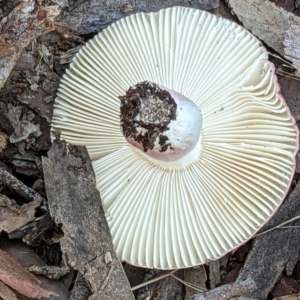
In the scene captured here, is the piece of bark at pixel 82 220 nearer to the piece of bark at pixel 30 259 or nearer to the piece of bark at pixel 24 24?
the piece of bark at pixel 30 259

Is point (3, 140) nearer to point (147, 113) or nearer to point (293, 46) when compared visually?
point (147, 113)

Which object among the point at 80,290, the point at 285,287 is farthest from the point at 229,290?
the point at 80,290

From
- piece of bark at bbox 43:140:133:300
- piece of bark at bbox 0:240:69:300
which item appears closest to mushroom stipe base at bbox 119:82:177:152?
piece of bark at bbox 43:140:133:300

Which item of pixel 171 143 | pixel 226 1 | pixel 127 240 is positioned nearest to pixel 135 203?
pixel 127 240

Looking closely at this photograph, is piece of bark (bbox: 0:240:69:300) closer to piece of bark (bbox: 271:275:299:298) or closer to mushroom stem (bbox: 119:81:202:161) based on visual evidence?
mushroom stem (bbox: 119:81:202:161)

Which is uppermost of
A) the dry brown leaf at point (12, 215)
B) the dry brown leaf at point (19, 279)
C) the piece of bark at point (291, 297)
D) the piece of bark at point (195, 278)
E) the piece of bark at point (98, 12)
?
the piece of bark at point (98, 12)

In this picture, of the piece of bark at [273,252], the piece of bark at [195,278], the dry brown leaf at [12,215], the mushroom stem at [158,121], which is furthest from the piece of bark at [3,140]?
the piece of bark at [273,252]
